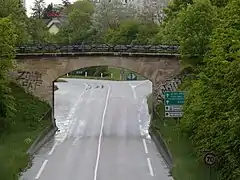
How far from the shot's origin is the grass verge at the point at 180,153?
30.7 meters

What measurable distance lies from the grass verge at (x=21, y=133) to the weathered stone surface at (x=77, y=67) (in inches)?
39.8

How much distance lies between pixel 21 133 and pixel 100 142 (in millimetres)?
5495

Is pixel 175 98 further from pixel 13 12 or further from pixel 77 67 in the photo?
pixel 13 12

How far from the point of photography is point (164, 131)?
4553cm

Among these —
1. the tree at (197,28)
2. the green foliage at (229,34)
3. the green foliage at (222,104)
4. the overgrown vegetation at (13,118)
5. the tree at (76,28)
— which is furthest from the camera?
the tree at (76,28)

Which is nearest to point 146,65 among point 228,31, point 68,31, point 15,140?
point 15,140

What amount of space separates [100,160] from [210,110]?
10735 mm

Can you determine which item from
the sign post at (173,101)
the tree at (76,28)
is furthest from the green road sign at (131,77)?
the sign post at (173,101)

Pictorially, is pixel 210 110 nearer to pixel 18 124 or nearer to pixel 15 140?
pixel 15 140

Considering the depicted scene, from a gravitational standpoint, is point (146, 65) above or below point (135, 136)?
above

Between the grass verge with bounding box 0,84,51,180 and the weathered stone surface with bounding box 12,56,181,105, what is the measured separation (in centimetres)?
101

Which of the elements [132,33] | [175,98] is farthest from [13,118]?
[132,33]

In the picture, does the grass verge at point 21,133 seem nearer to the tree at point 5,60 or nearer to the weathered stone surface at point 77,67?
the weathered stone surface at point 77,67

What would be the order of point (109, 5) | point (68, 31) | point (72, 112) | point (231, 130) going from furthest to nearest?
point (109, 5) → point (68, 31) → point (72, 112) → point (231, 130)
